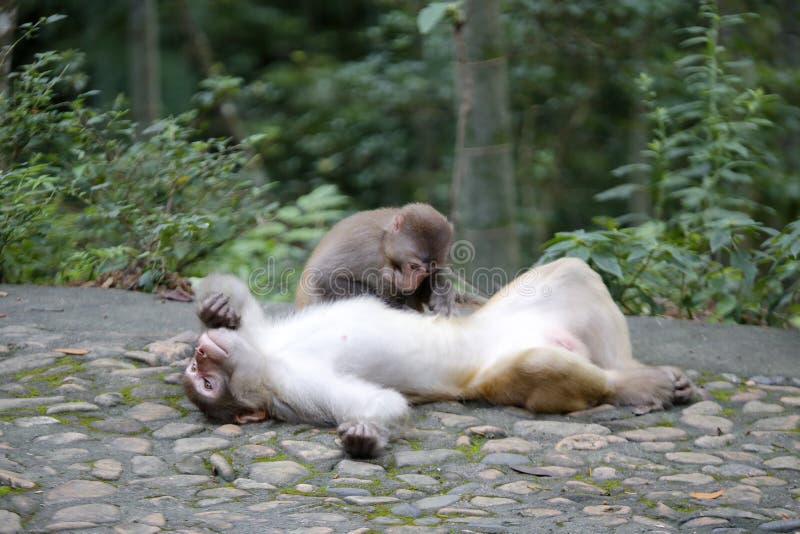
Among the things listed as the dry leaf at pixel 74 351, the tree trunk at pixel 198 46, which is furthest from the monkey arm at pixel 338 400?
the tree trunk at pixel 198 46

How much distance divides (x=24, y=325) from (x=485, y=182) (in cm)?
309

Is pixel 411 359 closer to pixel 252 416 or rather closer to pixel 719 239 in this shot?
pixel 252 416

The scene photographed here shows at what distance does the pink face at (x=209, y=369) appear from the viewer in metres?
4.12

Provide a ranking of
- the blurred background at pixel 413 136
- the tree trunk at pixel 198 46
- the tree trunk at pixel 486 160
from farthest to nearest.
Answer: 1. the tree trunk at pixel 198 46
2. the tree trunk at pixel 486 160
3. the blurred background at pixel 413 136

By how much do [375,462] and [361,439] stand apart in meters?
0.12

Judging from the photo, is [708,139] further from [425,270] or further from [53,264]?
[53,264]

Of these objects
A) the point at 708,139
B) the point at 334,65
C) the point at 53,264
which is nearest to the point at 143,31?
the point at 334,65

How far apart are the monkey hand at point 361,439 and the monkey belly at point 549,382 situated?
755mm

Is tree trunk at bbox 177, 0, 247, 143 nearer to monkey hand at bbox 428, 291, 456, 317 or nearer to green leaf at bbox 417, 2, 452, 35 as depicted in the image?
green leaf at bbox 417, 2, 452, 35

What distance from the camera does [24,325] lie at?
5.35 meters

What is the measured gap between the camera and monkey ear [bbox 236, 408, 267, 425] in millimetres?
4168

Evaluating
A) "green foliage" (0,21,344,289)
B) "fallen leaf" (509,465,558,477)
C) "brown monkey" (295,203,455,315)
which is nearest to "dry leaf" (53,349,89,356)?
"brown monkey" (295,203,455,315)

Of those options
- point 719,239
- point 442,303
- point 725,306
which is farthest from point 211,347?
point 725,306

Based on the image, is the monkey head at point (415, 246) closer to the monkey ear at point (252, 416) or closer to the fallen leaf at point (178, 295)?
the monkey ear at point (252, 416)
